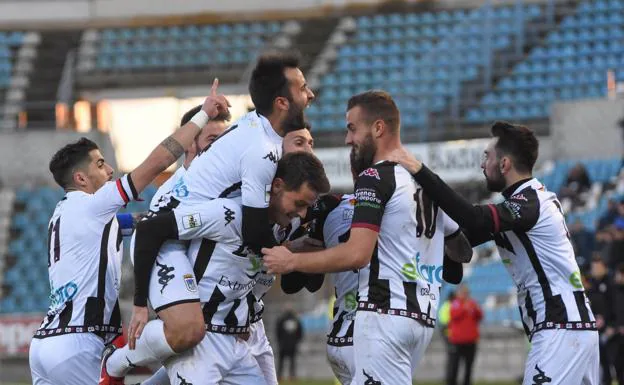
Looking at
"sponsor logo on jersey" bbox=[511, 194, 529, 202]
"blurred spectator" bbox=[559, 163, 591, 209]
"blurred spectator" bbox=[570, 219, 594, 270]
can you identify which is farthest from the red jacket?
"sponsor logo on jersey" bbox=[511, 194, 529, 202]

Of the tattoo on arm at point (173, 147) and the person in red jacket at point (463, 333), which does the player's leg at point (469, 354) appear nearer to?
the person in red jacket at point (463, 333)

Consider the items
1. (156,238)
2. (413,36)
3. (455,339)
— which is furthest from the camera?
(413,36)

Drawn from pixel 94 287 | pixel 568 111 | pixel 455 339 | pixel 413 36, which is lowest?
pixel 455 339

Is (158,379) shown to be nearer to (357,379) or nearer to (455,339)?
(357,379)

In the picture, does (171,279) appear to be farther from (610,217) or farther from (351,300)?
(610,217)

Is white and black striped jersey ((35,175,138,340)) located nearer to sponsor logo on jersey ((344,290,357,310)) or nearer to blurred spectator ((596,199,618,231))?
sponsor logo on jersey ((344,290,357,310))

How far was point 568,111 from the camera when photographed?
84.5 feet

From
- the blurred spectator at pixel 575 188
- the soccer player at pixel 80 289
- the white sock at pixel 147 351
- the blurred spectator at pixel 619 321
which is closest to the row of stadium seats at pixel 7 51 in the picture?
the blurred spectator at pixel 575 188

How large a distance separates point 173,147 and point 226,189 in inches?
25.5

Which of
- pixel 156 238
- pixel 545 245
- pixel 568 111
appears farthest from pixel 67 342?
pixel 568 111

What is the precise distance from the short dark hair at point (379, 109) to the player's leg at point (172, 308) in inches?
55.0

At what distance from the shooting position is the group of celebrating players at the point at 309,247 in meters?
7.59

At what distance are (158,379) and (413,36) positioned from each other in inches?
880

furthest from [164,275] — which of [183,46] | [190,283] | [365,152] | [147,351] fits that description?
[183,46]
